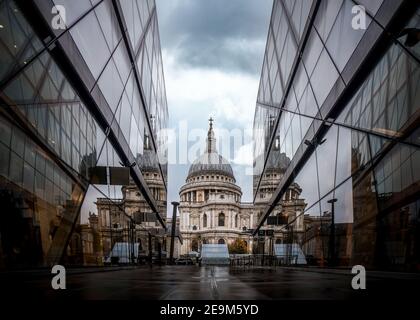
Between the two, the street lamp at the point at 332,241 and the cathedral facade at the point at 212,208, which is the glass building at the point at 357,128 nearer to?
the street lamp at the point at 332,241

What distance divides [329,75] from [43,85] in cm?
655

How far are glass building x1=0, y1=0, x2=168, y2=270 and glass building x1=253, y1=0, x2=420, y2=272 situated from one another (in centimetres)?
528

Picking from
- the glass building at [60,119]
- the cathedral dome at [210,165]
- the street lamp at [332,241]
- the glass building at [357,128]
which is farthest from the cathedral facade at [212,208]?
the street lamp at [332,241]

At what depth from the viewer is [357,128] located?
7.82 m

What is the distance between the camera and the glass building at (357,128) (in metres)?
5.18

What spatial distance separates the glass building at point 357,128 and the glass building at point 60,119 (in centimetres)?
528

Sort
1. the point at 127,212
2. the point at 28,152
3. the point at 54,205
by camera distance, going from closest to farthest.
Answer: the point at 28,152 → the point at 54,205 → the point at 127,212

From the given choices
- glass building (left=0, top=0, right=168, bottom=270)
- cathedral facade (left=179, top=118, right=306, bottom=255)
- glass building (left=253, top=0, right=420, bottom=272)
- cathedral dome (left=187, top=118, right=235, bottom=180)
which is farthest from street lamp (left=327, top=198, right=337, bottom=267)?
cathedral dome (left=187, top=118, right=235, bottom=180)

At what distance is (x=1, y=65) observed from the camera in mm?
5062

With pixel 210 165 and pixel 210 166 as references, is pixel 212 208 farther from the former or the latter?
pixel 210 165

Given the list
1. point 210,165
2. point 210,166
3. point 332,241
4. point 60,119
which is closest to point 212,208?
point 210,166

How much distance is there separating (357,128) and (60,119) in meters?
6.02

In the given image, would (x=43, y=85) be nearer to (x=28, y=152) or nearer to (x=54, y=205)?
(x=28, y=152)
